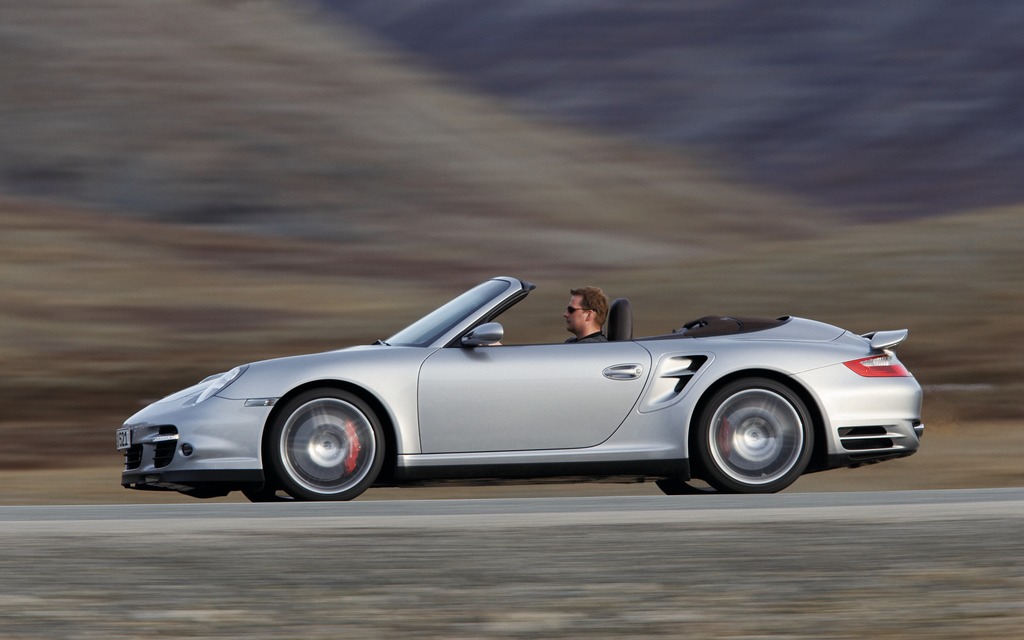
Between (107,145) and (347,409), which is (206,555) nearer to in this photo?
(347,409)

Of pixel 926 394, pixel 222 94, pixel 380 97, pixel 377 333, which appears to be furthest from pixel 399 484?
pixel 380 97

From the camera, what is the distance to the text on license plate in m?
8.45

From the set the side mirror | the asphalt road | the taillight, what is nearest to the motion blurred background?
the taillight

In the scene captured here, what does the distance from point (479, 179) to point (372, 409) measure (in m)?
32.3

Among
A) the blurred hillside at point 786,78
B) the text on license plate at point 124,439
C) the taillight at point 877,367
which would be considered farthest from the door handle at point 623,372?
the blurred hillside at point 786,78

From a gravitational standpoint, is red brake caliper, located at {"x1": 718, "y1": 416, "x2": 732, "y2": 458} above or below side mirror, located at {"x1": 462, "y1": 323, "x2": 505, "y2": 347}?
below

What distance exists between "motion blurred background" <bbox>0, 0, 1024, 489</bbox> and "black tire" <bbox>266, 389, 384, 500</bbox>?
753 cm

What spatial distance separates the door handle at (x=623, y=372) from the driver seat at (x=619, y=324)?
0.85 feet

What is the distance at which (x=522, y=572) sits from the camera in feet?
18.3

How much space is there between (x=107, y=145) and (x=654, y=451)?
31.5 metres

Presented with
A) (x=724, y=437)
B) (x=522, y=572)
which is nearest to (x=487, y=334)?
(x=724, y=437)

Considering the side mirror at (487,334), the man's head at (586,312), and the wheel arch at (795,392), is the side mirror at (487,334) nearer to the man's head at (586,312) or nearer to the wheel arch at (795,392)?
the man's head at (586,312)

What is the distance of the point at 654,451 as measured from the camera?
325 inches

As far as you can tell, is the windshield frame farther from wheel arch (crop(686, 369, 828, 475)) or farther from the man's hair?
wheel arch (crop(686, 369, 828, 475))
